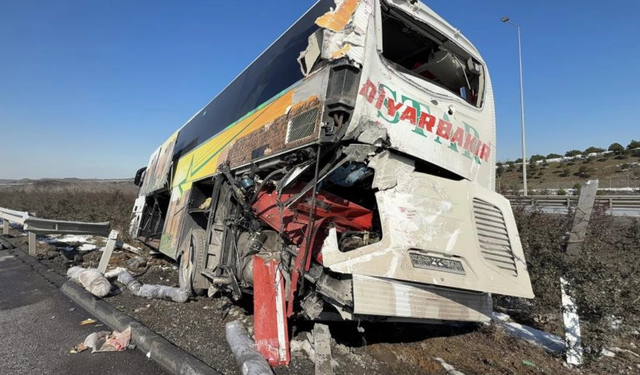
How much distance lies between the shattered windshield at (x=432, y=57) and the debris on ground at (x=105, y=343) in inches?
155

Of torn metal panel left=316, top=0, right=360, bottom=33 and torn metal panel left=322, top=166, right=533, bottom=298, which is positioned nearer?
torn metal panel left=322, top=166, right=533, bottom=298

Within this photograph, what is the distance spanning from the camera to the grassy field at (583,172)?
88.2 ft

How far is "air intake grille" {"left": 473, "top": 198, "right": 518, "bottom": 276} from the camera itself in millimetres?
3107

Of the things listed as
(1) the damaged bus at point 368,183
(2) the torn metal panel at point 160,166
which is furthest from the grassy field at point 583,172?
(1) the damaged bus at point 368,183


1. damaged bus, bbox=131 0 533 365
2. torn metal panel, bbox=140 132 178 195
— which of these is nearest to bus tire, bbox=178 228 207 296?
damaged bus, bbox=131 0 533 365

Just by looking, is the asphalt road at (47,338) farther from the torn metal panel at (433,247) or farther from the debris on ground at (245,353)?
the torn metal panel at (433,247)

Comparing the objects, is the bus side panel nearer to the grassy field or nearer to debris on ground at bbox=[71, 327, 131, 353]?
debris on ground at bbox=[71, 327, 131, 353]

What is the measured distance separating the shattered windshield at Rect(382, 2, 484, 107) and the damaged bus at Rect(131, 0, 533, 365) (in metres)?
0.02

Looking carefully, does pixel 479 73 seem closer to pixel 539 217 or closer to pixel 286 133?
pixel 286 133

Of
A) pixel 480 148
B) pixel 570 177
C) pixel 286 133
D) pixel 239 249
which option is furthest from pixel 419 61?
pixel 570 177

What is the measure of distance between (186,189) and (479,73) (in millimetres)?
5206

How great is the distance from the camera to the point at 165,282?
6.91 m

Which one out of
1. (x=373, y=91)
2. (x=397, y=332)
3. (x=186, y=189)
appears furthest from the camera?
(x=186, y=189)

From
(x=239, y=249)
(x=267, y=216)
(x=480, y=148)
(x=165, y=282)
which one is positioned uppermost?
(x=480, y=148)
